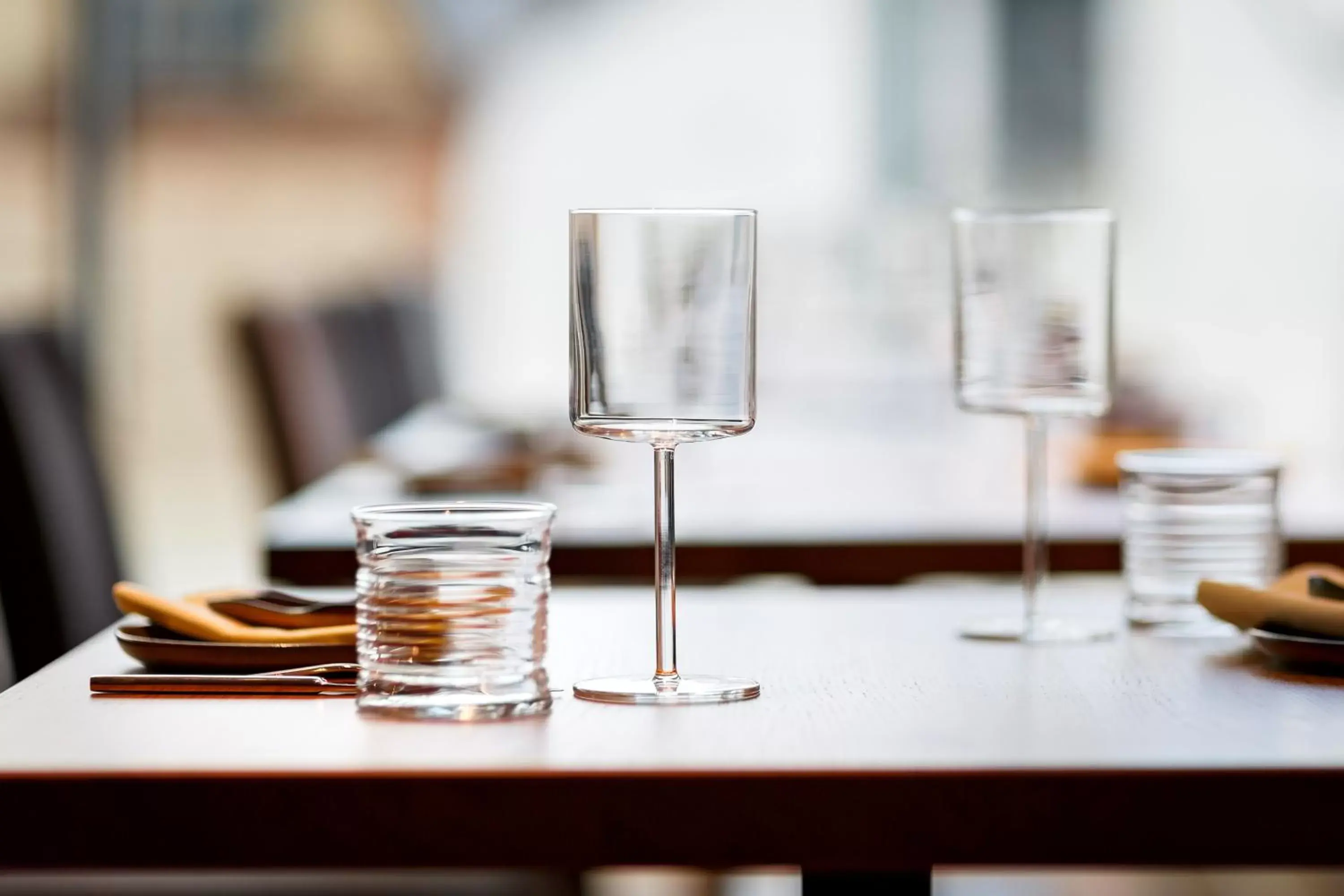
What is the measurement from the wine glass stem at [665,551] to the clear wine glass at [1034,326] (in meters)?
0.28

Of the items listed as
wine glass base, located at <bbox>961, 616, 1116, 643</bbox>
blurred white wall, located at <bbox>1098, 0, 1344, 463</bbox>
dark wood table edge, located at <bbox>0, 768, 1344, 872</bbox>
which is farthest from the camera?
blurred white wall, located at <bbox>1098, 0, 1344, 463</bbox>

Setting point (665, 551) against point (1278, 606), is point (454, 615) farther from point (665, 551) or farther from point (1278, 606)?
point (1278, 606)

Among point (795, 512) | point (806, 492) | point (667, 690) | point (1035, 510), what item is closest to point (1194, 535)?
point (1035, 510)

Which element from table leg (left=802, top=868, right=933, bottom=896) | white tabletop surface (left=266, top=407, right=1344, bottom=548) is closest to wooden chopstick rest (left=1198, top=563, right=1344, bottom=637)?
table leg (left=802, top=868, right=933, bottom=896)

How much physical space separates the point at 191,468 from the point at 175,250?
632 millimetres

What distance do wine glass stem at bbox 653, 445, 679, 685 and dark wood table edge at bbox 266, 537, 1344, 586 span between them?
0.71 metres

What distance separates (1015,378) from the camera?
1253 millimetres

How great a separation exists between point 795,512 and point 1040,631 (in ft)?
2.42

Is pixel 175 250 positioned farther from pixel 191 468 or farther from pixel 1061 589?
pixel 1061 589

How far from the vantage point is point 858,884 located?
3.68ft

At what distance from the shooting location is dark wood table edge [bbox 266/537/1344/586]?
1741 mm

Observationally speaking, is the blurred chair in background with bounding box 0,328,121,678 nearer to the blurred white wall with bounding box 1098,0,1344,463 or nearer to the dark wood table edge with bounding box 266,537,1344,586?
the dark wood table edge with bounding box 266,537,1344,586

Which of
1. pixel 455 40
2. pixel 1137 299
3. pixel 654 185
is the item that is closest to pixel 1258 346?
pixel 1137 299

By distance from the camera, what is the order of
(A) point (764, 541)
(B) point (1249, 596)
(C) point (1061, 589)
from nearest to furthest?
(B) point (1249, 596) → (C) point (1061, 589) → (A) point (764, 541)
